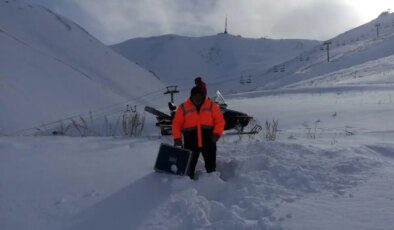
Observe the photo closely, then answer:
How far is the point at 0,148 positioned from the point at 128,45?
95.4 meters

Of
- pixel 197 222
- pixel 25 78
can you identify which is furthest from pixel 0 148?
pixel 25 78

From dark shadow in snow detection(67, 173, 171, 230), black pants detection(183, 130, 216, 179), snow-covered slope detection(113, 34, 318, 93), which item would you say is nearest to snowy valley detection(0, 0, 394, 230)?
dark shadow in snow detection(67, 173, 171, 230)

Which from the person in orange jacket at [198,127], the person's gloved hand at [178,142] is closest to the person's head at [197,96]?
the person in orange jacket at [198,127]

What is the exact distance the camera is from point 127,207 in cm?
558

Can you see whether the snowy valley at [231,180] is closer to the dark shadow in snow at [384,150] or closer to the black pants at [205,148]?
the dark shadow in snow at [384,150]

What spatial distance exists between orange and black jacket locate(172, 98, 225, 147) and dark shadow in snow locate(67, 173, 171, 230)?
2.74ft

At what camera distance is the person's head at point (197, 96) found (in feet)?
Result: 22.5

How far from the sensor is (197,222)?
4.93 m

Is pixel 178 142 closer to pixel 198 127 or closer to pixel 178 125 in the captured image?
pixel 178 125

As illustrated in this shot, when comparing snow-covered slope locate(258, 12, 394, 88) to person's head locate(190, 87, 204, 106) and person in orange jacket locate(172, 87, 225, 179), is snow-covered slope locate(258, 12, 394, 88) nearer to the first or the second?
person in orange jacket locate(172, 87, 225, 179)

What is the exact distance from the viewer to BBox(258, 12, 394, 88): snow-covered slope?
1756 inches

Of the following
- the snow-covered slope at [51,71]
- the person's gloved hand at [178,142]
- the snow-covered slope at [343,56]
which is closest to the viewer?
the person's gloved hand at [178,142]

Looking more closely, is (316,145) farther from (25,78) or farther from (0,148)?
(25,78)

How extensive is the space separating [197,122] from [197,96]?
1.16 ft
